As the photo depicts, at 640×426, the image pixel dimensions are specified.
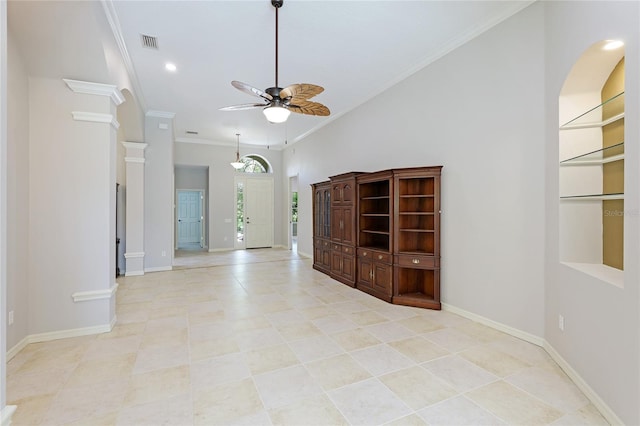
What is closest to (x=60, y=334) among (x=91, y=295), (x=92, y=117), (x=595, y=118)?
(x=91, y=295)

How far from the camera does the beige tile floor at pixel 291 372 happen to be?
2.05 metres

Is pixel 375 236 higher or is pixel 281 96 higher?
pixel 281 96

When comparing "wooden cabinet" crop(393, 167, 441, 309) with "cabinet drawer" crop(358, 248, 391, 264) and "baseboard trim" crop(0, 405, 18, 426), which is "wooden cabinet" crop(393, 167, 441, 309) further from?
"baseboard trim" crop(0, 405, 18, 426)

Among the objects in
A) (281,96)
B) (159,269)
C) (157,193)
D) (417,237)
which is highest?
(281,96)

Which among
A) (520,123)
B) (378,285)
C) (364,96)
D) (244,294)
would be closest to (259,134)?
(364,96)

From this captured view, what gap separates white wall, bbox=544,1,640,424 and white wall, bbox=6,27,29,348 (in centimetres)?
481

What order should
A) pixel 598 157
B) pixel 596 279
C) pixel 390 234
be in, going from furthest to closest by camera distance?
pixel 390 234 → pixel 598 157 → pixel 596 279

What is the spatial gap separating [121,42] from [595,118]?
513 centimetres

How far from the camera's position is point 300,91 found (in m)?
2.97

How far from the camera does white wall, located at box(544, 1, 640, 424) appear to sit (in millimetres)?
1833

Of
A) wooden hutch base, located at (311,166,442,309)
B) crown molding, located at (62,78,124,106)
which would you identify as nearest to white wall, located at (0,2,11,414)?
crown molding, located at (62,78,124,106)

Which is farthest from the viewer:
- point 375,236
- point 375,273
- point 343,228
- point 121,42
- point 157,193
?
point 157,193

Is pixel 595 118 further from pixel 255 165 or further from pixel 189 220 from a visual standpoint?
pixel 189 220

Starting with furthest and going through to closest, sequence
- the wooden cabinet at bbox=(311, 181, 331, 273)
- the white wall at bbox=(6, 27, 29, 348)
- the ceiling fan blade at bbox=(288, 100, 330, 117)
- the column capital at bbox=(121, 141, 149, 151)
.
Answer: the wooden cabinet at bbox=(311, 181, 331, 273) → the column capital at bbox=(121, 141, 149, 151) → the ceiling fan blade at bbox=(288, 100, 330, 117) → the white wall at bbox=(6, 27, 29, 348)
